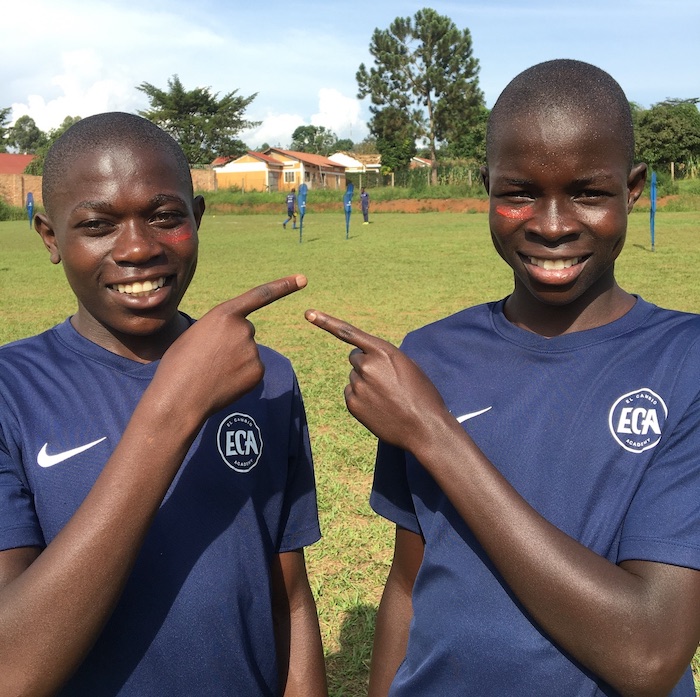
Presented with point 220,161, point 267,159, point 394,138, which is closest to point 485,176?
point 394,138

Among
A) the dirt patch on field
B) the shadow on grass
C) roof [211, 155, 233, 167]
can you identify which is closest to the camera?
the shadow on grass

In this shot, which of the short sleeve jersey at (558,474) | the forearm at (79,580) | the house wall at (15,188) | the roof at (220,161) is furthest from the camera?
the roof at (220,161)

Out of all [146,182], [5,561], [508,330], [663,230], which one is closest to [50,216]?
[146,182]

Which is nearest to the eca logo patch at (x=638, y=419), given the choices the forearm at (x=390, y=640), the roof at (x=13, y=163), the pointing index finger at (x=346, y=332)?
the pointing index finger at (x=346, y=332)

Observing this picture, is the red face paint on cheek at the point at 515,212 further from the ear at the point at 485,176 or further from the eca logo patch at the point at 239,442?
the eca logo patch at the point at 239,442

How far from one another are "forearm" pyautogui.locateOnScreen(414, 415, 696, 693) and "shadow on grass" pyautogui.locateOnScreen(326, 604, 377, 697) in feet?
6.60

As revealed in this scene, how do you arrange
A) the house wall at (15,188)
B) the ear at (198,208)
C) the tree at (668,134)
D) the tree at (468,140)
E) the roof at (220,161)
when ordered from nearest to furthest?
the ear at (198,208), the tree at (668,134), the house wall at (15,188), the tree at (468,140), the roof at (220,161)

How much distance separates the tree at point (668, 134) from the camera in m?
41.0

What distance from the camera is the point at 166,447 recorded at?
4.80ft

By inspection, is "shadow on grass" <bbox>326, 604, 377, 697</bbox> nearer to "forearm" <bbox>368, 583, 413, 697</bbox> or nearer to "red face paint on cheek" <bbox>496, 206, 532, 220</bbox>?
"forearm" <bbox>368, 583, 413, 697</bbox>

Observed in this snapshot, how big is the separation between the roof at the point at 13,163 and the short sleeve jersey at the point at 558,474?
221 feet

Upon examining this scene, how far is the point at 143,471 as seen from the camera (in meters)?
1.43

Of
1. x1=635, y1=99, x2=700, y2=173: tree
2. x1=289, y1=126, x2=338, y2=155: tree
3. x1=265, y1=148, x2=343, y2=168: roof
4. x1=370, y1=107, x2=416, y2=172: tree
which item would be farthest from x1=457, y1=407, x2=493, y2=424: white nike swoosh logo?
x1=289, y1=126, x2=338, y2=155: tree

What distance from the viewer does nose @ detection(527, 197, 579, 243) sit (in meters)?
1.68
